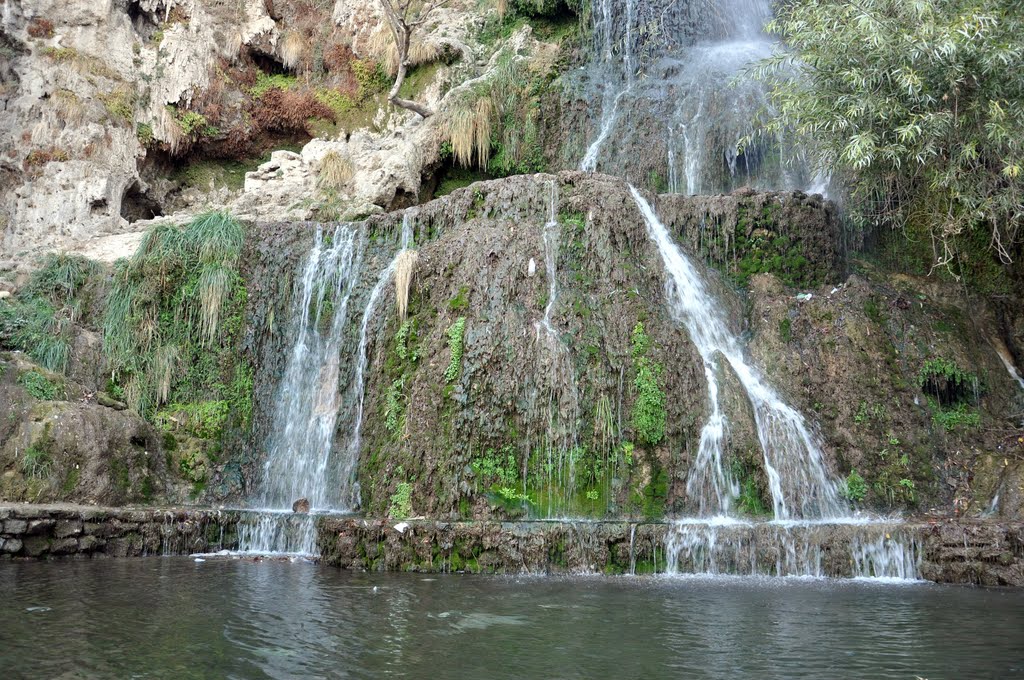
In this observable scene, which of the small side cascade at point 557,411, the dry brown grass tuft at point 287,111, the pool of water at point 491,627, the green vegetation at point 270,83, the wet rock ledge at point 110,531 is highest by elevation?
the green vegetation at point 270,83

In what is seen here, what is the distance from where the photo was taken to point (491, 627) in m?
5.72

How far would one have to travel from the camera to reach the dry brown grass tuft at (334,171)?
52.4 ft

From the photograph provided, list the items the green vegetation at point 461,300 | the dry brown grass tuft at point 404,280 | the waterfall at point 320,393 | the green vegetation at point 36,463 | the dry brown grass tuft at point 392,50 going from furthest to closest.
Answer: the dry brown grass tuft at point 392,50 < the dry brown grass tuft at point 404,280 < the waterfall at point 320,393 < the green vegetation at point 461,300 < the green vegetation at point 36,463

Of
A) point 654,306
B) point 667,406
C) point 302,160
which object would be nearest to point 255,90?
point 302,160

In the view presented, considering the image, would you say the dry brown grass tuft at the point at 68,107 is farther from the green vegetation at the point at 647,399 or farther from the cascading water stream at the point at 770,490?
the green vegetation at the point at 647,399

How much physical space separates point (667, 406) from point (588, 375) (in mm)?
1019

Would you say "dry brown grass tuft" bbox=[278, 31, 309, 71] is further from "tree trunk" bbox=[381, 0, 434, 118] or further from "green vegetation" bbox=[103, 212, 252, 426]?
"green vegetation" bbox=[103, 212, 252, 426]

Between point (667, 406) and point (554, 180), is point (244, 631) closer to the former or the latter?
point (667, 406)

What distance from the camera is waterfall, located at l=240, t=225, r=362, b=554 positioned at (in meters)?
11.5

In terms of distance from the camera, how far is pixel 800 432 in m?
10.1

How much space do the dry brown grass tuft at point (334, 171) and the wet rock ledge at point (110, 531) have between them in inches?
304

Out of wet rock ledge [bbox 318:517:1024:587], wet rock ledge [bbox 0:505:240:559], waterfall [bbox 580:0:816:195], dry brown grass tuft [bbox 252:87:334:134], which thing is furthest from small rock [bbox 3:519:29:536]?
dry brown grass tuft [bbox 252:87:334:134]

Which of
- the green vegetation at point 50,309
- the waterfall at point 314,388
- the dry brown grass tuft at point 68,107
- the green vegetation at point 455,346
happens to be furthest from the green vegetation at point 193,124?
the green vegetation at point 455,346

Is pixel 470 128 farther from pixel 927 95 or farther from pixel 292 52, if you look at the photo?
pixel 927 95
